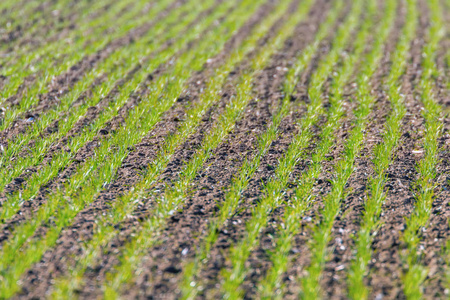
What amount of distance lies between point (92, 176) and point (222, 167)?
44.8 inches

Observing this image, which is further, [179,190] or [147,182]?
[147,182]

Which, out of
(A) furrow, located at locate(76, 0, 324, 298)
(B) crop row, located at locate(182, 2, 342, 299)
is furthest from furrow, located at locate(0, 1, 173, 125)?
(B) crop row, located at locate(182, 2, 342, 299)

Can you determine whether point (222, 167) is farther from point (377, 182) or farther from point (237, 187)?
point (377, 182)

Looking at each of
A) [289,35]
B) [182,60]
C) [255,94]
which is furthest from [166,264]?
[289,35]

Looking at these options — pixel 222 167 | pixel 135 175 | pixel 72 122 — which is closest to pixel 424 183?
pixel 222 167

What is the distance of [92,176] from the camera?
379cm

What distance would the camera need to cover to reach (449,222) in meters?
3.37

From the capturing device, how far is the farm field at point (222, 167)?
9.50 ft

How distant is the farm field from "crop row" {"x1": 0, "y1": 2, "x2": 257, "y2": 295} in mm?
17

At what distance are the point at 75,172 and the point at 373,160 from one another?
8.85 ft

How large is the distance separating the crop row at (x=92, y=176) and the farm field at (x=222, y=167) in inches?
0.7

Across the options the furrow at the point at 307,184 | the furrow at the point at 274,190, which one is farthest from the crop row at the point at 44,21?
the furrow at the point at 307,184

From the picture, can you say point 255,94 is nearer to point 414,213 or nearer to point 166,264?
point 414,213

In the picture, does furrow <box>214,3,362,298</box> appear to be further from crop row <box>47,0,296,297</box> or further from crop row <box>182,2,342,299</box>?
crop row <box>47,0,296,297</box>
